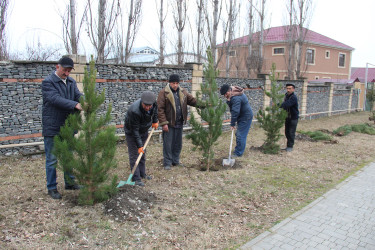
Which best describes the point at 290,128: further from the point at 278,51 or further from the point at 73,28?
the point at 278,51

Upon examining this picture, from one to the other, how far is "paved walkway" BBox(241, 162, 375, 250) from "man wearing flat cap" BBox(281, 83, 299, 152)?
9.56ft

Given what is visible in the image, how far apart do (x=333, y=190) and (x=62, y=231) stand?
4.62 m

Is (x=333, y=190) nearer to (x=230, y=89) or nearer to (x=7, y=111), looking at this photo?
(x=230, y=89)

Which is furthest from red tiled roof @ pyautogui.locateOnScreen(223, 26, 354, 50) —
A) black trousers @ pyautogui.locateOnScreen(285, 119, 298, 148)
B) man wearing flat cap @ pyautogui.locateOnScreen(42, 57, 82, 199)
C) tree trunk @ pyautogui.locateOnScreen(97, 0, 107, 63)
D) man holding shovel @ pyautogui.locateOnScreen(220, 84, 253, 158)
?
man wearing flat cap @ pyautogui.locateOnScreen(42, 57, 82, 199)

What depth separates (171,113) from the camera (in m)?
5.93

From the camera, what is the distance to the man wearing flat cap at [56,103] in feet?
12.3

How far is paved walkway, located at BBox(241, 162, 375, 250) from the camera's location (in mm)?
3463

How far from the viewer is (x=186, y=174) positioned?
5758mm

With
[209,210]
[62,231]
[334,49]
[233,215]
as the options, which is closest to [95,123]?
[62,231]

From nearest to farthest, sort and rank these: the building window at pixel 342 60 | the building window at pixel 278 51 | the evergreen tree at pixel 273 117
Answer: the evergreen tree at pixel 273 117 → the building window at pixel 278 51 → the building window at pixel 342 60

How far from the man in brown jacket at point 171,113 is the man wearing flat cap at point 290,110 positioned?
2943 millimetres


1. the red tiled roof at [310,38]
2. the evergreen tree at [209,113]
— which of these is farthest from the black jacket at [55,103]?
the red tiled roof at [310,38]

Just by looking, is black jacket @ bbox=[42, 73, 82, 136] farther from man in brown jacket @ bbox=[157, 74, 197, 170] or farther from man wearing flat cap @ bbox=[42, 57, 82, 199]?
man in brown jacket @ bbox=[157, 74, 197, 170]

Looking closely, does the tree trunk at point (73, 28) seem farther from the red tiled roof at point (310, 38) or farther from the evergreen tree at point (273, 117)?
the red tiled roof at point (310, 38)
